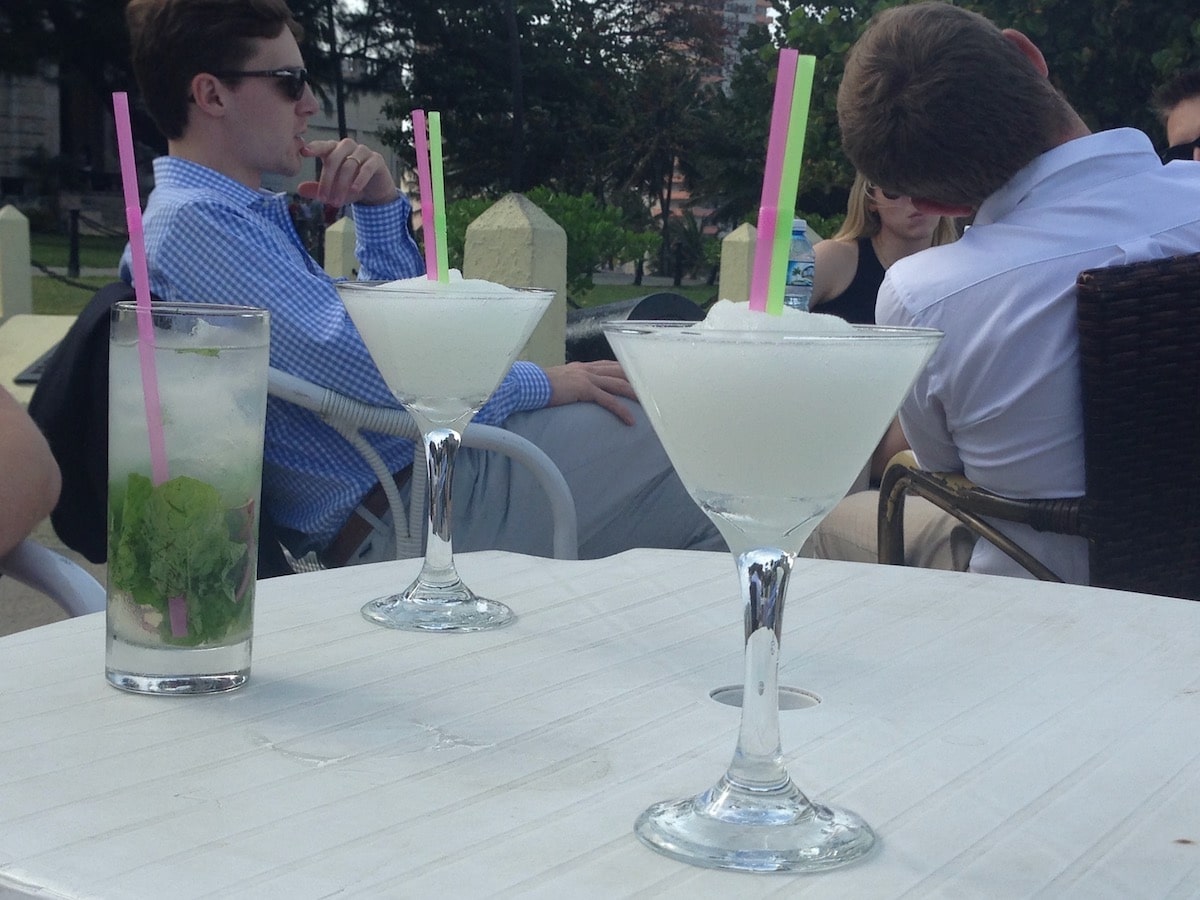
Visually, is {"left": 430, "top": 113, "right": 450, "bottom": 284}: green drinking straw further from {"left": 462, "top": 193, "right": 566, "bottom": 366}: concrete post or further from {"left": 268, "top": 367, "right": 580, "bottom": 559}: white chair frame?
{"left": 462, "top": 193, "right": 566, "bottom": 366}: concrete post

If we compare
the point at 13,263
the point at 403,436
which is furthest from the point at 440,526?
the point at 13,263

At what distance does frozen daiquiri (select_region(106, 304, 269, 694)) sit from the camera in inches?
43.4

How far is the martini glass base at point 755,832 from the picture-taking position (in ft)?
2.70

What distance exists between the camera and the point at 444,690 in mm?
1173

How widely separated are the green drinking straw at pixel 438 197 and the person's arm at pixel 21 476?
1.86 feet

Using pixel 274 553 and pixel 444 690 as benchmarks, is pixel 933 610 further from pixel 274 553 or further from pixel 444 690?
pixel 274 553

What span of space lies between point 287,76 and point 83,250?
82.1ft

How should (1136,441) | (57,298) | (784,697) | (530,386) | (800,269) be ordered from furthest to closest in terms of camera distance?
1. (57,298)
2. (800,269)
3. (530,386)
4. (1136,441)
5. (784,697)

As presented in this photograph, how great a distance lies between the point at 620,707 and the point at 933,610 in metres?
0.50

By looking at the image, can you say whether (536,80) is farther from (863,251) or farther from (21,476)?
(21,476)

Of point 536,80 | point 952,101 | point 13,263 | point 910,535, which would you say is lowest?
point 13,263

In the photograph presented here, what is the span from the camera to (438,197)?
1549mm

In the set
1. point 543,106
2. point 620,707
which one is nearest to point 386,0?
point 543,106

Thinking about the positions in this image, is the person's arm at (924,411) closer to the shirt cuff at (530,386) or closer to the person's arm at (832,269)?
the shirt cuff at (530,386)
